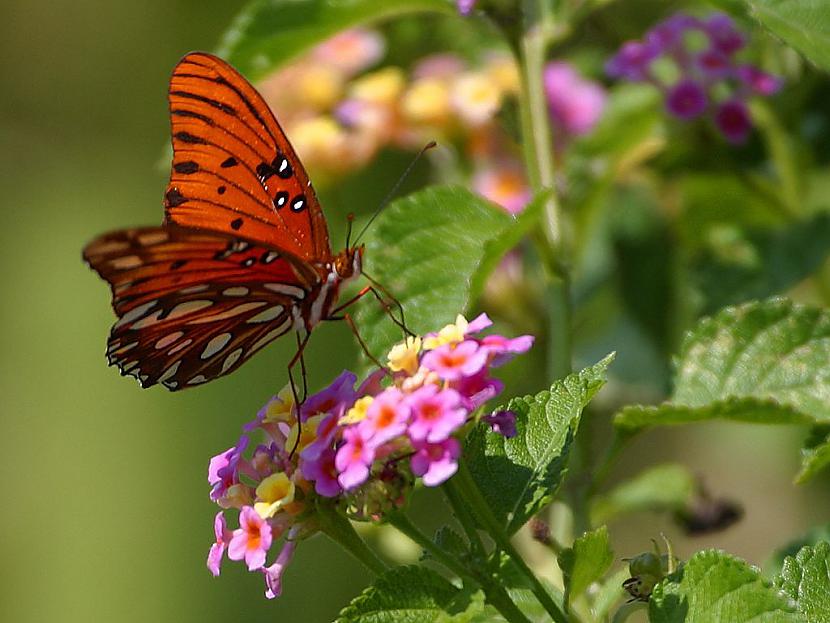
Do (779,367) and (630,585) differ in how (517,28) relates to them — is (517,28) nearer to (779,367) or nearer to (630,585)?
(779,367)

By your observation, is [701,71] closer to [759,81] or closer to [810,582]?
[759,81]

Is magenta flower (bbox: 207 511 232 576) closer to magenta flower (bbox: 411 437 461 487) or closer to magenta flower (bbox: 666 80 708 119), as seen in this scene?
magenta flower (bbox: 411 437 461 487)

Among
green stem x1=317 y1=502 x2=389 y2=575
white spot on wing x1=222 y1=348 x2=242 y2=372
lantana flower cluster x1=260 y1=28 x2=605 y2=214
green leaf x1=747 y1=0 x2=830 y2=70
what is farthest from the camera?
lantana flower cluster x1=260 y1=28 x2=605 y2=214

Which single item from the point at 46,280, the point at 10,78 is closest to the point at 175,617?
the point at 46,280

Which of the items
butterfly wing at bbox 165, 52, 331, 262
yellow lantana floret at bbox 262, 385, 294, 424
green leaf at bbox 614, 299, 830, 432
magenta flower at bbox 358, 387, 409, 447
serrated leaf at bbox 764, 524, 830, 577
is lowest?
serrated leaf at bbox 764, 524, 830, 577

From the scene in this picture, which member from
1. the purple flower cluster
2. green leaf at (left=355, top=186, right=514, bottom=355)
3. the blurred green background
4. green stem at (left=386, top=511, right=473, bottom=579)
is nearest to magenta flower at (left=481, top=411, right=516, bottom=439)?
green stem at (left=386, top=511, right=473, bottom=579)

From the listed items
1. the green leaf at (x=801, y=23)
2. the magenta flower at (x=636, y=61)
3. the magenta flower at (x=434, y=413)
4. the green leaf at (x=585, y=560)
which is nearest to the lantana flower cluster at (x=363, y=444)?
the magenta flower at (x=434, y=413)

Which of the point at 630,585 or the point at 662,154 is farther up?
the point at 662,154
